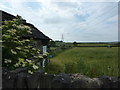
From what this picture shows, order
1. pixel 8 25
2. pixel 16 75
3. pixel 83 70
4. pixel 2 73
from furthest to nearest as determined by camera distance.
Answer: pixel 83 70, pixel 8 25, pixel 2 73, pixel 16 75

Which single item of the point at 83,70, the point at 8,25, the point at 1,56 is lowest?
the point at 83,70

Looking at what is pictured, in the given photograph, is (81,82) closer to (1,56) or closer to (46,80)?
(46,80)

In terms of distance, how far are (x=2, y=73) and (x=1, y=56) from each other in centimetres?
64

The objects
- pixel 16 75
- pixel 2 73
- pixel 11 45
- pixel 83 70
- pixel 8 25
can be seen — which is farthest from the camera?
pixel 83 70

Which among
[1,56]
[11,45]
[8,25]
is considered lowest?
[1,56]

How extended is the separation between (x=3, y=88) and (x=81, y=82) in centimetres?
112

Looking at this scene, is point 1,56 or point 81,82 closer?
point 81,82

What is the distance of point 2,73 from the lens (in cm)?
173

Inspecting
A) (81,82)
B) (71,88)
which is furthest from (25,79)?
(81,82)

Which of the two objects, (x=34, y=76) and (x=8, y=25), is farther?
(x=8, y=25)

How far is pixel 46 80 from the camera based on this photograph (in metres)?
1.50

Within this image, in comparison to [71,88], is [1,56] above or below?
above

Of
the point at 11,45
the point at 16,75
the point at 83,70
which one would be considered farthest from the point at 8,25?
the point at 83,70

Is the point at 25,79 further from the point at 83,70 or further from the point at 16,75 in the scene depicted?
the point at 83,70
